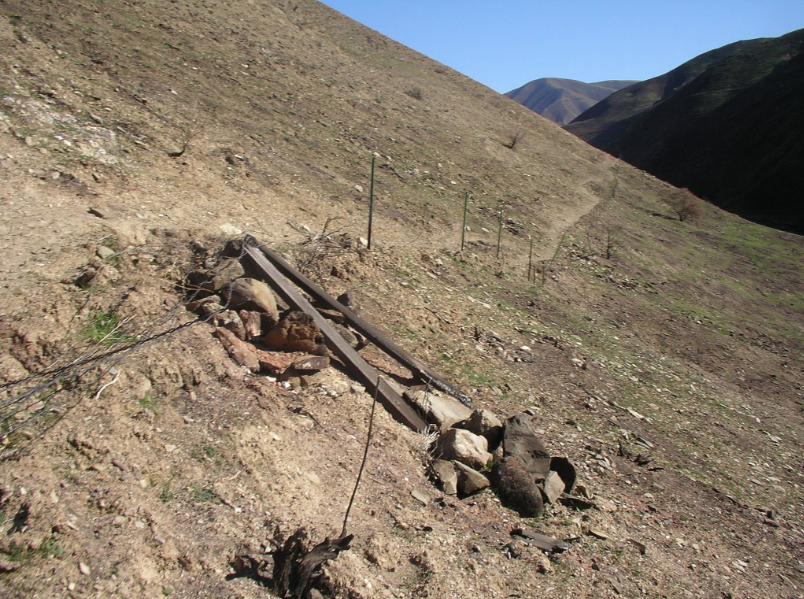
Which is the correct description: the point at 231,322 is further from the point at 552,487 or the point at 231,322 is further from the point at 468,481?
the point at 552,487

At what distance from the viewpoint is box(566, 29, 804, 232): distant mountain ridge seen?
2523 cm

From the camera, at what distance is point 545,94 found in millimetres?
98000

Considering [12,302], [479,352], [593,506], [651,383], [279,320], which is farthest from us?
[651,383]

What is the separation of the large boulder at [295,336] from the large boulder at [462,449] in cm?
117

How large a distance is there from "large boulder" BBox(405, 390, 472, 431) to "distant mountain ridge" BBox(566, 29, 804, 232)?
2339cm

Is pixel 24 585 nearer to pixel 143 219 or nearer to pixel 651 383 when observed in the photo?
pixel 143 219

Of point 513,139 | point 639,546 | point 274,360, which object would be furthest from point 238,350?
point 513,139

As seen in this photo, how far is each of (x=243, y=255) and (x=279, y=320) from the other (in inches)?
30.7

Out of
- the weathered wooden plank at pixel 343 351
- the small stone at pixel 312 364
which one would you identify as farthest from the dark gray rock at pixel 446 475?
the small stone at pixel 312 364

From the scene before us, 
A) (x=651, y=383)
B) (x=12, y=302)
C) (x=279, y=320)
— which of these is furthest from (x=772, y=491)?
(x=12, y=302)

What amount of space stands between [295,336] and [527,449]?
2.00 m

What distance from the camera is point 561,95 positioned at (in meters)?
92.8

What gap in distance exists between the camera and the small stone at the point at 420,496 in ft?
10.8

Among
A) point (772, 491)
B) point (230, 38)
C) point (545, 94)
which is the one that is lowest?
point (772, 491)
